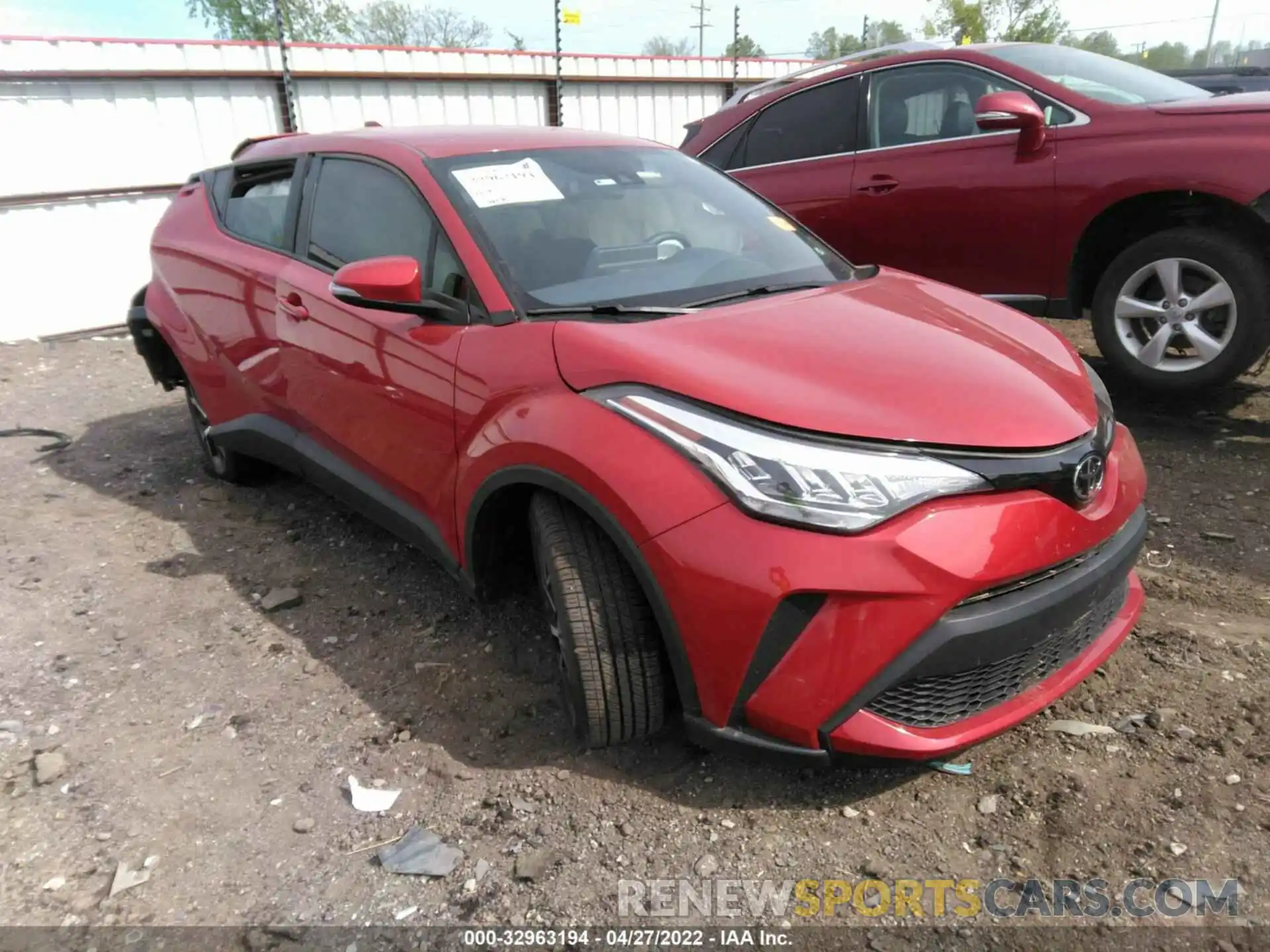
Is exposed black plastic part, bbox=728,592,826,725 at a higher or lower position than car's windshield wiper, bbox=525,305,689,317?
→ lower

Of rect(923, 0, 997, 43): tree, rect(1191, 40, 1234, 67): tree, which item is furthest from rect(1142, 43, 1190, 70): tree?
rect(923, 0, 997, 43): tree

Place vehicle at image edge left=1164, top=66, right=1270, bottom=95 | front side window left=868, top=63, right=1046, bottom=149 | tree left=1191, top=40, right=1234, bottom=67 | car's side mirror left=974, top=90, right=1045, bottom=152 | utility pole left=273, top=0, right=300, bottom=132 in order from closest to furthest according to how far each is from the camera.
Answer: car's side mirror left=974, top=90, right=1045, bottom=152, front side window left=868, top=63, right=1046, bottom=149, utility pole left=273, top=0, right=300, bottom=132, vehicle at image edge left=1164, top=66, right=1270, bottom=95, tree left=1191, top=40, right=1234, bottom=67

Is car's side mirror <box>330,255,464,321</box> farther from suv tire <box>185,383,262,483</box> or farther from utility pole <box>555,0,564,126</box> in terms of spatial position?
utility pole <box>555,0,564,126</box>

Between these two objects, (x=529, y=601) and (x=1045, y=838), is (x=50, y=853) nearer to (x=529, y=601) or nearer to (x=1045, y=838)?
(x=529, y=601)

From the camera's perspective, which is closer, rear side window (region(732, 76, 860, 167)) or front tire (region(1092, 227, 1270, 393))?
front tire (region(1092, 227, 1270, 393))

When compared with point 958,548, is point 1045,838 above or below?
below

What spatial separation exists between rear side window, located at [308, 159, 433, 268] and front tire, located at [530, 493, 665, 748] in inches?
43.1

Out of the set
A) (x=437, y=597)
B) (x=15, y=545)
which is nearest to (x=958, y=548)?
(x=437, y=597)

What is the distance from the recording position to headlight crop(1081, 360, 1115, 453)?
86.8 inches

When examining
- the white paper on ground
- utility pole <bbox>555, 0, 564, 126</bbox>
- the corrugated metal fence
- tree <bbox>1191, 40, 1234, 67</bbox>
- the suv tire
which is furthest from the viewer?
tree <bbox>1191, 40, 1234, 67</bbox>

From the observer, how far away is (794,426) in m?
1.95

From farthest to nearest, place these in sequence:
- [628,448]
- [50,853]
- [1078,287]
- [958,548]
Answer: [1078,287] → [50,853] → [628,448] → [958,548]

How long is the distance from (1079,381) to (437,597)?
2.20 metres

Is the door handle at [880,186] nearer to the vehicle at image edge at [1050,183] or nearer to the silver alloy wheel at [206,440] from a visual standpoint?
the vehicle at image edge at [1050,183]
